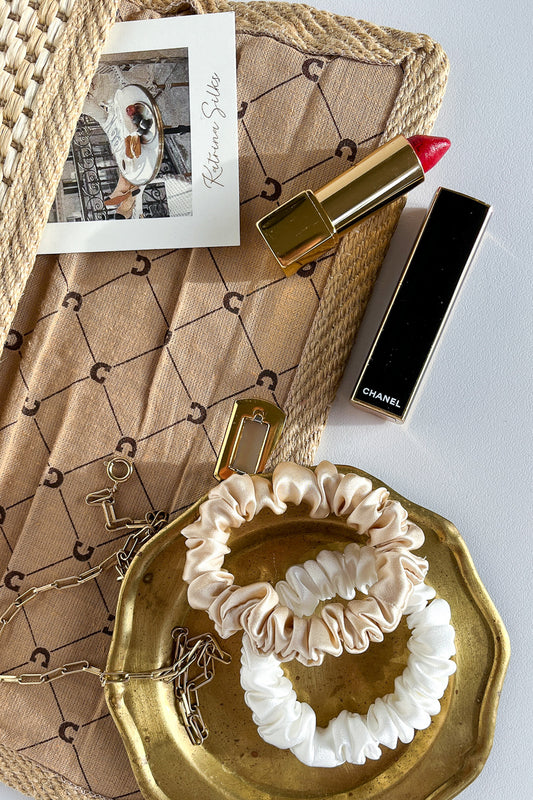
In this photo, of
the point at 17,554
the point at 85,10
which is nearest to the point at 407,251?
the point at 85,10

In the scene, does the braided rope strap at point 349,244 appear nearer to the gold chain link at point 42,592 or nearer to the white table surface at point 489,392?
the white table surface at point 489,392

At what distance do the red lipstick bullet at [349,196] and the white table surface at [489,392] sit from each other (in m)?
0.06

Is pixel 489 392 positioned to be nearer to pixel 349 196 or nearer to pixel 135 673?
pixel 349 196

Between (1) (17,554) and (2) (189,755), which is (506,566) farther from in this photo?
(1) (17,554)

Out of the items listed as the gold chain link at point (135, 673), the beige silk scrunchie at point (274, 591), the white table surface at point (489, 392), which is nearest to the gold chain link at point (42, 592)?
the gold chain link at point (135, 673)

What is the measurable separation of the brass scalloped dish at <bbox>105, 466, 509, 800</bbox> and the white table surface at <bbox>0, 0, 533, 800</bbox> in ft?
0.21

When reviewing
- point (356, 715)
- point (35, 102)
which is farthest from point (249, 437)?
point (35, 102)

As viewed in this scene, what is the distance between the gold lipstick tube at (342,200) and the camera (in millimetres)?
Answer: 540

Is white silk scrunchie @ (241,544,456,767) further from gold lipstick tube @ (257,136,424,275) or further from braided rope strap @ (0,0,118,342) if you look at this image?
braided rope strap @ (0,0,118,342)

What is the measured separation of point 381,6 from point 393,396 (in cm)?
40

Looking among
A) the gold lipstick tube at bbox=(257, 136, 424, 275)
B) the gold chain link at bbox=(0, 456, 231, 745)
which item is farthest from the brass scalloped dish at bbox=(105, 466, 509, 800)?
the gold lipstick tube at bbox=(257, 136, 424, 275)

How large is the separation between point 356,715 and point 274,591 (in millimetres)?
142

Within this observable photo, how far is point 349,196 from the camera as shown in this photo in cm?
54

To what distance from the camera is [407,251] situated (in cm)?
60
